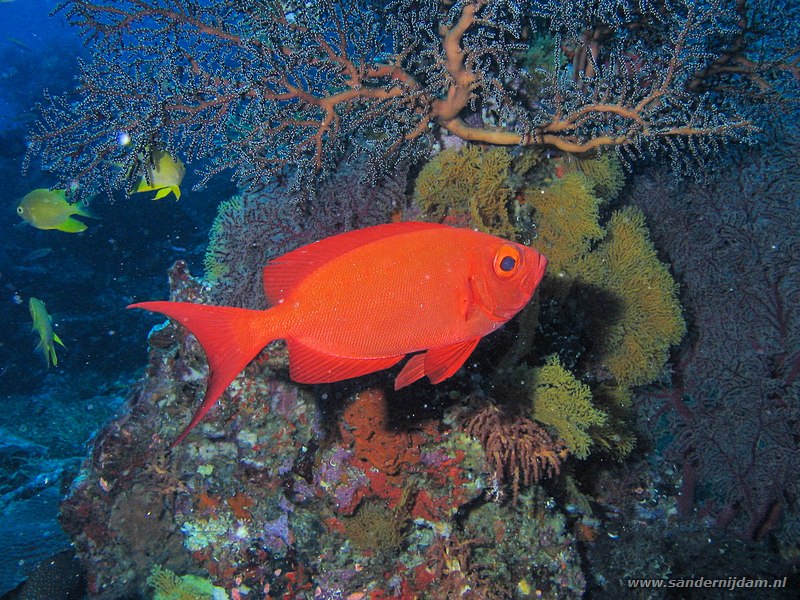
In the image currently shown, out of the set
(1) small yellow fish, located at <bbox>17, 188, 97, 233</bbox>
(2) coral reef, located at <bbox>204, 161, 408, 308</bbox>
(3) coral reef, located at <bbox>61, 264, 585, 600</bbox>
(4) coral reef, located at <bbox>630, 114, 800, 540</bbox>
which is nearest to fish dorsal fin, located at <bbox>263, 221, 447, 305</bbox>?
(2) coral reef, located at <bbox>204, 161, 408, 308</bbox>

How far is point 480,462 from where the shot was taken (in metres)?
3.77

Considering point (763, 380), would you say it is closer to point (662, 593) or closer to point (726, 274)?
point (726, 274)

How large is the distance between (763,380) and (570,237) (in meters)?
3.33

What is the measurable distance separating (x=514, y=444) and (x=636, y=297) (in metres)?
2.04

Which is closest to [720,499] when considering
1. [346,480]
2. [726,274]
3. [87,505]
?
[726,274]

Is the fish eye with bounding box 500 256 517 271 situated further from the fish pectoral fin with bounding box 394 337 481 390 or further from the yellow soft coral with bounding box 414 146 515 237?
the yellow soft coral with bounding box 414 146 515 237

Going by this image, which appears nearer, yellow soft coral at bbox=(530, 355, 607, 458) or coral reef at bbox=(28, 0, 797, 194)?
coral reef at bbox=(28, 0, 797, 194)

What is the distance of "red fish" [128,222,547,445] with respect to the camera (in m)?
1.99

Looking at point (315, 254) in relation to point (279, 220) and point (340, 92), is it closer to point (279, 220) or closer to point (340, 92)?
point (279, 220)

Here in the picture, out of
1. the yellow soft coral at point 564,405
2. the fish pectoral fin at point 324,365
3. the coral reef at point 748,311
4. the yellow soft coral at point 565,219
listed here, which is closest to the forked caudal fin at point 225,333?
the fish pectoral fin at point 324,365

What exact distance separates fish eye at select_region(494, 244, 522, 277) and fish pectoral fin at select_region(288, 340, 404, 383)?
1.95 feet

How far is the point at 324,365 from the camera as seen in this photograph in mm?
2090

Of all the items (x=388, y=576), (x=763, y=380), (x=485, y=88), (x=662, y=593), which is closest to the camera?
(x=485, y=88)

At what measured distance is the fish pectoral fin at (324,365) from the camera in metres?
2.07
